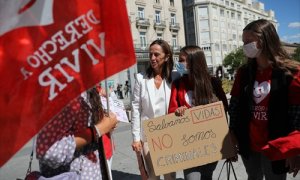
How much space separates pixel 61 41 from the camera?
1.51 meters

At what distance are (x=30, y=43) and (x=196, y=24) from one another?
64.2m

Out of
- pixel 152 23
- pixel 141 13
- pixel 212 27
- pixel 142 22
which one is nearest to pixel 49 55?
pixel 142 22

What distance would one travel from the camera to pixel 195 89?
2.91 meters

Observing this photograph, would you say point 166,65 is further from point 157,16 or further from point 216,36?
point 216,36

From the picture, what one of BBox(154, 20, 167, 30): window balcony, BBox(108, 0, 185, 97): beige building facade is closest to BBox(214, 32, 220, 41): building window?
BBox(108, 0, 185, 97): beige building facade

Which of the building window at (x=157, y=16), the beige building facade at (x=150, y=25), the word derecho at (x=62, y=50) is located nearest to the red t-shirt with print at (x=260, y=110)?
the word derecho at (x=62, y=50)

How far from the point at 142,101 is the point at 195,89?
0.59m

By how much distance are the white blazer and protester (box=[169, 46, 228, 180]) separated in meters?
0.26

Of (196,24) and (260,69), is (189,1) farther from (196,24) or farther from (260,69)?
(260,69)

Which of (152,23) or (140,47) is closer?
(140,47)

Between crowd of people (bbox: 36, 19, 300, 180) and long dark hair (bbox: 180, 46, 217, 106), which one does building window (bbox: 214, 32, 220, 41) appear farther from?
long dark hair (bbox: 180, 46, 217, 106)

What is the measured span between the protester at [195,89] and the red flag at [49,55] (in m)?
1.32

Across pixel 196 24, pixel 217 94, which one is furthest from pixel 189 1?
pixel 217 94

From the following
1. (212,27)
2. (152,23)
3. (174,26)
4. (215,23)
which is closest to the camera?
(152,23)
